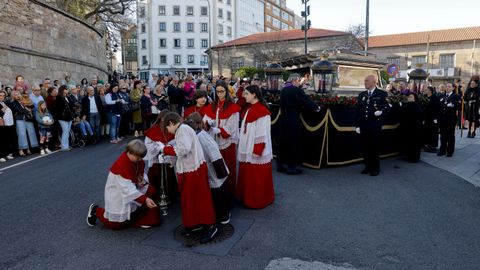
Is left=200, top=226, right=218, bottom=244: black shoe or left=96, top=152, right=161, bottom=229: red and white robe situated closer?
left=200, top=226, right=218, bottom=244: black shoe

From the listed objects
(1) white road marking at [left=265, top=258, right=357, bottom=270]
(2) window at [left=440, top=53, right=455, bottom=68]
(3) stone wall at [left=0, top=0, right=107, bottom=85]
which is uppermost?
(2) window at [left=440, top=53, right=455, bottom=68]

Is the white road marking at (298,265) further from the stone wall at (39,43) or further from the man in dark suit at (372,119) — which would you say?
the stone wall at (39,43)

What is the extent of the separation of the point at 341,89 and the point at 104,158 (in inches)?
286

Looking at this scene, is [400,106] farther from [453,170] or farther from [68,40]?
[68,40]

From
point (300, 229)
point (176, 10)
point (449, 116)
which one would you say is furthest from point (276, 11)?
point (300, 229)

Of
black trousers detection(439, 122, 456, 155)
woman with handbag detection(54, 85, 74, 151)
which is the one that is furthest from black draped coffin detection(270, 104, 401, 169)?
woman with handbag detection(54, 85, 74, 151)

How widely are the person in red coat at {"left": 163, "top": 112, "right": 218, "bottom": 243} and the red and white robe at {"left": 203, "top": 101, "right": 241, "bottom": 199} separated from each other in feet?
3.52

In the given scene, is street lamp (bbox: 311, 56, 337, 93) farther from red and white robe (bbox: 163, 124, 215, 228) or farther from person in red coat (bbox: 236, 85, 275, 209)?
red and white robe (bbox: 163, 124, 215, 228)

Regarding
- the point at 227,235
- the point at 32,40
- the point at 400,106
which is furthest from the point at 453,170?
the point at 32,40

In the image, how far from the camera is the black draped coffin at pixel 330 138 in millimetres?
7906

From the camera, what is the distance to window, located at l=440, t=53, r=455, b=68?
167 feet

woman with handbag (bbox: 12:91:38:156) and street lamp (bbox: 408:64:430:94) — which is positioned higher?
street lamp (bbox: 408:64:430:94)

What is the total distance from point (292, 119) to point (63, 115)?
6762 millimetres

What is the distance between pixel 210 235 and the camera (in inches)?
173
